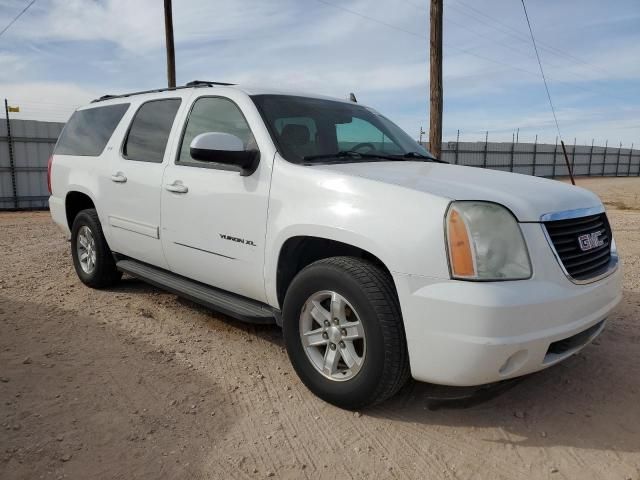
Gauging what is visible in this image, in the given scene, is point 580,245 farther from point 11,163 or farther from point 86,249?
point 11,163

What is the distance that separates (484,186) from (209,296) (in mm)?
2037

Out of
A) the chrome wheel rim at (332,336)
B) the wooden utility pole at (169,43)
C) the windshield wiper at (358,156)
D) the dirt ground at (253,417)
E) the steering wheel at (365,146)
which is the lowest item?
the dirt ground at (253,417)

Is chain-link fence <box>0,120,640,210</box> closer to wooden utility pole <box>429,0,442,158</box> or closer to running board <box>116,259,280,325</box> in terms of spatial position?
wooden utility pole <box>429,0,442,158</box>

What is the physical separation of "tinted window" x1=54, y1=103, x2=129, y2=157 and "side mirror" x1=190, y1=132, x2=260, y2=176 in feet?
6.91

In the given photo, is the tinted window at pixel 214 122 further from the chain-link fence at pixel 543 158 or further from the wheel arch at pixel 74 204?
the chain-link fence at pixel 543 158

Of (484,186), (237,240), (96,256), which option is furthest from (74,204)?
(484,186)

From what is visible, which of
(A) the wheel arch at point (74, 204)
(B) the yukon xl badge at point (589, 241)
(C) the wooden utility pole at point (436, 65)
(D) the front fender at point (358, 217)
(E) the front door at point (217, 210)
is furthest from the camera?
(C) the wooden utility pole at point (436, 65)

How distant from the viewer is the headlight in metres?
2.43

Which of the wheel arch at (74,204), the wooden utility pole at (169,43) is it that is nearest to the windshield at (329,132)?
the wheel arch at (74,204)

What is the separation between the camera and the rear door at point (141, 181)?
414 cm

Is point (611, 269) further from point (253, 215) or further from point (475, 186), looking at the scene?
point (253, 215)

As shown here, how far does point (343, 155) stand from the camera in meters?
3.54

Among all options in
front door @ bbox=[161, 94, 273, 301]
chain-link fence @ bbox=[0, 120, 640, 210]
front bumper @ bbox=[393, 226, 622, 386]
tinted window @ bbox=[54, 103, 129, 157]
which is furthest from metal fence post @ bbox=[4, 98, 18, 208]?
front bumper @ bbox=[393, 226, 622, 386]

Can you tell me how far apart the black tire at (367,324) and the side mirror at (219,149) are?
84cm
